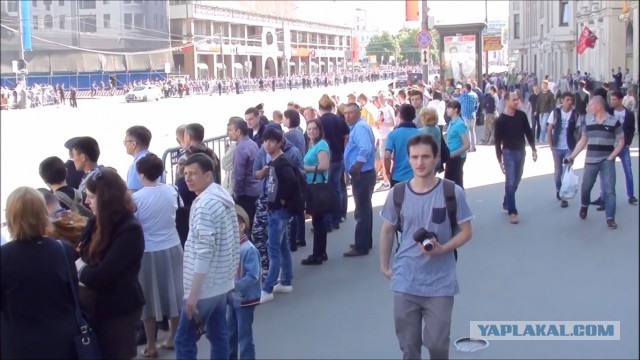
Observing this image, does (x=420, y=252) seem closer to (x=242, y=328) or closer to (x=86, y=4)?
(x=242, y=328)

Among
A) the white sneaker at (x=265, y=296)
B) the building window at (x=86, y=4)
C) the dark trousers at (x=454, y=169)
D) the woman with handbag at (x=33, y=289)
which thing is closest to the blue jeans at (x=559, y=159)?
the dark trousers at (x=454, y=169)

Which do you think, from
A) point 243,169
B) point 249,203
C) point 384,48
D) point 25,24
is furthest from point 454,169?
point 384,48

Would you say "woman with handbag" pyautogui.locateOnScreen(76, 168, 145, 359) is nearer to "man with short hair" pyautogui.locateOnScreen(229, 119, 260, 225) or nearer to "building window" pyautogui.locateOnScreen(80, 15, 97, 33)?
"man with short hair" pyautogui.locateOnScreen(229, 119, 260, 225)

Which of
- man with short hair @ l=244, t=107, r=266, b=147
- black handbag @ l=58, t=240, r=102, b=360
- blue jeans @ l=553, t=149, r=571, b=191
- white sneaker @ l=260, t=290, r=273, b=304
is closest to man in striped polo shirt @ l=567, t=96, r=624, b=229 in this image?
blue jeans @ l=553, t=149, r=571, b=191

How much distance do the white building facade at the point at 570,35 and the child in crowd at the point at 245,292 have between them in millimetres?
10859

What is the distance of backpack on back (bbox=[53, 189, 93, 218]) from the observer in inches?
237

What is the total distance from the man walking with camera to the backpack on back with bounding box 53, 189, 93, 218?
2.47 metres

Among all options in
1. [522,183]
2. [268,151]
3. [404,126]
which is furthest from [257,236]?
[522,183]

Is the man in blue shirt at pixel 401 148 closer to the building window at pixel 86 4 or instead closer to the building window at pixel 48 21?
the building window at pixel 48 21

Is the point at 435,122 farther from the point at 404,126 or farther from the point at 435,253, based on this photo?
the point at 435,253

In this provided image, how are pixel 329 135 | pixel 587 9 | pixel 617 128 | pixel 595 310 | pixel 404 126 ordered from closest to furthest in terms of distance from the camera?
pixel 595 310
pixel 404 126
pixel 617 128
pixel 329 135
pixel 587 9

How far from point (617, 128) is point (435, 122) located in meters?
2.37

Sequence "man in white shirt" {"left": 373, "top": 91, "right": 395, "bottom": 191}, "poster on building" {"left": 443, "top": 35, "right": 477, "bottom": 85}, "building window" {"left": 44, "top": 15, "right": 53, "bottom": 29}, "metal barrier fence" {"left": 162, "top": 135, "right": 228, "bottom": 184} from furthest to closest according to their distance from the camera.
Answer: "poster on building" {"left": 443, "top": 35, "right": 477, "bottom": 85}, "man in white shirt" {"left": 373, "top": 91, "right": 395, "bottom": 191}, "building window" {"left": 44, "top": 15, "right": 53, "bottom": 29}, "metal barrier fence" {"left": 162, "top": 135, "right": 228, "bottom": 184}

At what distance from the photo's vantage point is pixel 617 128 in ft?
33.5
